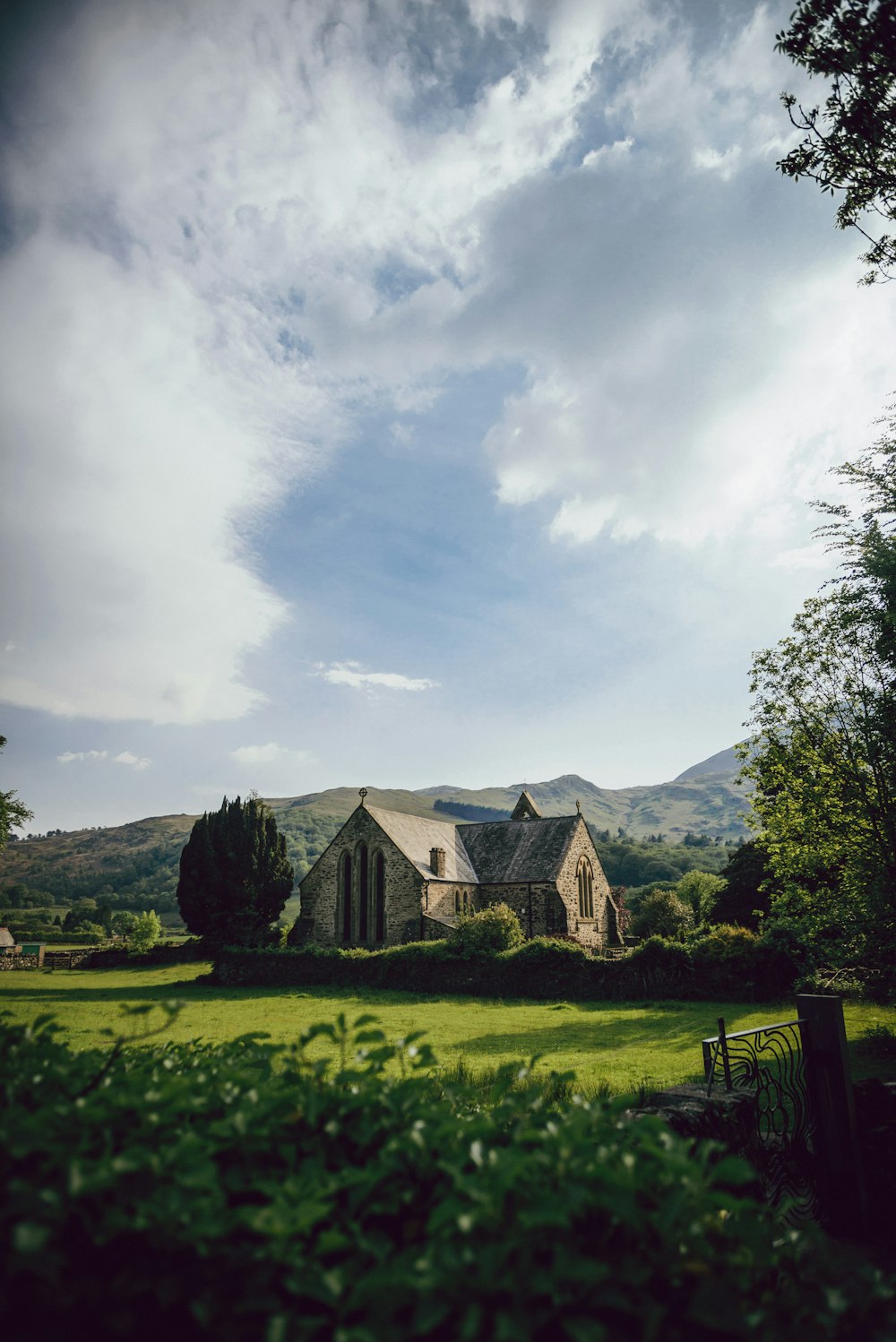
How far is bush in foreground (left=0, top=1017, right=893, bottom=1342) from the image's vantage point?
178cm

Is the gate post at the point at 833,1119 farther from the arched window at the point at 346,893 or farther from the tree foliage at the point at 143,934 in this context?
the tree foliage at the point at 143,934

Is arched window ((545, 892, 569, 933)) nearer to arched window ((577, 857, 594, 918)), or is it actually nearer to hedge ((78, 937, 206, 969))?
arched window ((577, 857, 594, 918))

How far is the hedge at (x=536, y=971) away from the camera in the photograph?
23.0m

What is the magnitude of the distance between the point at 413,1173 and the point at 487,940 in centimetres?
2835

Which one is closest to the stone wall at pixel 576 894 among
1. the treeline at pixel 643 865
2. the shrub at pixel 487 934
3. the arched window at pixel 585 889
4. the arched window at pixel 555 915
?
the arched window at pixel 555 915

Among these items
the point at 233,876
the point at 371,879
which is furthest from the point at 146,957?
the point at 371,879

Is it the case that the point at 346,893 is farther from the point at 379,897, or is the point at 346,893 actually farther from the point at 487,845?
the point at 487,845

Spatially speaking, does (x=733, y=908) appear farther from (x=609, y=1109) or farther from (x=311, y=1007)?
(x=609, y=1109)

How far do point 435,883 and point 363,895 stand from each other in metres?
4.77

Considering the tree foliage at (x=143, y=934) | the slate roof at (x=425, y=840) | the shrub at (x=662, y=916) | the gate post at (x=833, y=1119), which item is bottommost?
the tree foliage at (x=143, y=934)

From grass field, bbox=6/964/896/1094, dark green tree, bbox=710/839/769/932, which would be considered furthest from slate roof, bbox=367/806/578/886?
grass field, bbox=6/964/896/1094

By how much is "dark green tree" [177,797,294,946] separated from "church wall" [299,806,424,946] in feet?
14.4

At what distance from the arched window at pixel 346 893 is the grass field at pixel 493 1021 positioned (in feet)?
28.5

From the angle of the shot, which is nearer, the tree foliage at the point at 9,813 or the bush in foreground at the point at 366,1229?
the bush in foreground at the point at 366,1229
